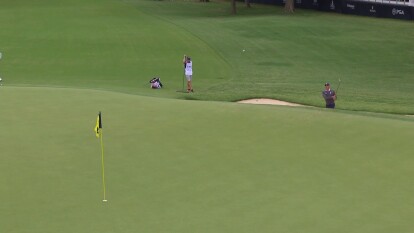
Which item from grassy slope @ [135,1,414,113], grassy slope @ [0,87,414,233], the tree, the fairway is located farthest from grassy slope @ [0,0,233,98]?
the tree

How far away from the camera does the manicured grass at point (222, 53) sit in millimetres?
33656

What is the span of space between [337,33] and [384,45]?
553cm

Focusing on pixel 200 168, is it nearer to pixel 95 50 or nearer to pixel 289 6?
pixel 95 50

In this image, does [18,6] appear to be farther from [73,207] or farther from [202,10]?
[73,207]

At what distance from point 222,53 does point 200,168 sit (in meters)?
30.5

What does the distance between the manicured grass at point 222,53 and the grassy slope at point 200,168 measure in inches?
331

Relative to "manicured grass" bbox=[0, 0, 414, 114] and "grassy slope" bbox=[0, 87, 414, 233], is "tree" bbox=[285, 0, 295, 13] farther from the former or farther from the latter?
"grassy slope" bbox=[0, 87, 414, 233]

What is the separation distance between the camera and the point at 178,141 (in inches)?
698

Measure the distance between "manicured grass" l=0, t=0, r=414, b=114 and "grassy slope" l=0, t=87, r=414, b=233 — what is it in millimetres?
8399

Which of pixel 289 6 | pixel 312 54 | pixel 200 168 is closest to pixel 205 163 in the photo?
pixel 200 168

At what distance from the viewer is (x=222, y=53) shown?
46.4 metres

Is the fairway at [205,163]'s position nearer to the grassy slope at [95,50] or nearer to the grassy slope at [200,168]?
the grassy slope at [200,168]

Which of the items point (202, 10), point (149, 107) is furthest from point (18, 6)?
point (149, 107)

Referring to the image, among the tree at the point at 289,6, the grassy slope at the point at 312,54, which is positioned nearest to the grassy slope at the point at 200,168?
the grassy slope at the point at 312,54
